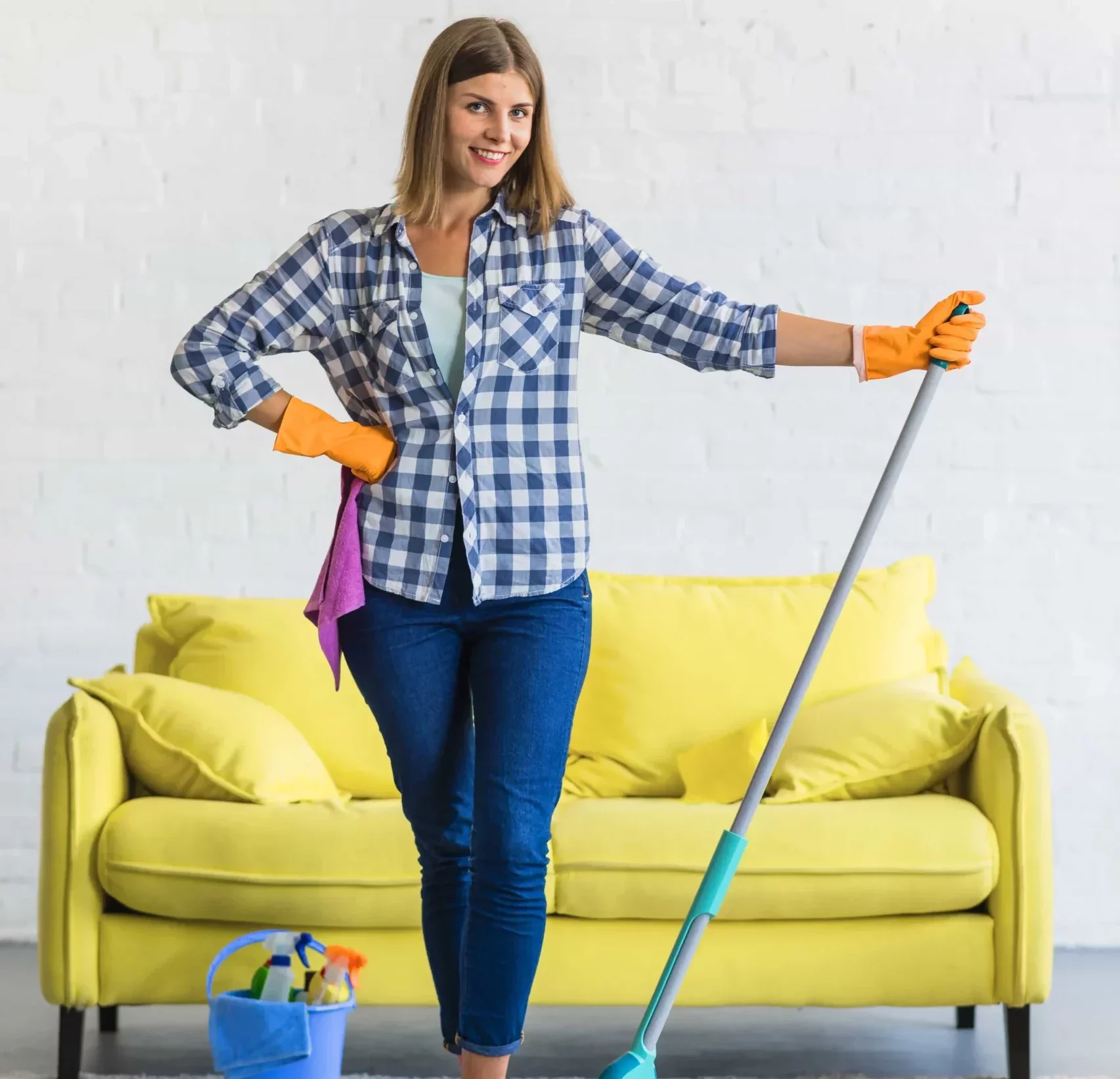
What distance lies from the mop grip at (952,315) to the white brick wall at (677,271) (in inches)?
61.3

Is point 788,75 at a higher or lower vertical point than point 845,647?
higher

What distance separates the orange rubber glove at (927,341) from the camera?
1.78 m

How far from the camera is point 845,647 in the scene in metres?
2.83

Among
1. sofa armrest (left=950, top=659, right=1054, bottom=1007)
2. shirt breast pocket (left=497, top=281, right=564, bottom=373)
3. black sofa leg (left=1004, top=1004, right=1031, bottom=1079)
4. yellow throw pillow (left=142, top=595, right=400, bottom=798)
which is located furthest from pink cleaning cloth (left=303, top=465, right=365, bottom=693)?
black sofa leg (left=1004, top=1004, right=1031, bottom=1079)

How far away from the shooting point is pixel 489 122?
1.79m

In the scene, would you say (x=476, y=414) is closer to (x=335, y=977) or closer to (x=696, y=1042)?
(x=335, y=977)

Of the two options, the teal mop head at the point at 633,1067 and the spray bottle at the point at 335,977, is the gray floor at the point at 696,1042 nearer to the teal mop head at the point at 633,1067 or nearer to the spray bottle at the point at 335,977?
the spray bottle at the point at 335,977

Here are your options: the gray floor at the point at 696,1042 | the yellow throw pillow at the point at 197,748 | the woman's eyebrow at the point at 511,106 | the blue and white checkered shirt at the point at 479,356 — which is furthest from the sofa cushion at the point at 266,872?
the woman's eyebrow at the point at 511,106

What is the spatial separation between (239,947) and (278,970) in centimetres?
19

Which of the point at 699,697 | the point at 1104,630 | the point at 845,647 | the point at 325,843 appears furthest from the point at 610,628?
the point at 1104,630

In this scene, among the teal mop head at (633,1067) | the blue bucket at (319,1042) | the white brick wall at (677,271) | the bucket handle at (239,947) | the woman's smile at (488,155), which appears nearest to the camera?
the teal mop head at (633,1067)

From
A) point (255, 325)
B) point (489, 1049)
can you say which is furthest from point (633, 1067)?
point (255, 325)

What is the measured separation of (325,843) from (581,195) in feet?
5.55

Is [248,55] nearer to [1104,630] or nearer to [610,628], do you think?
[610,628]
